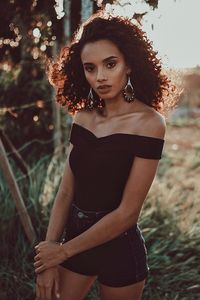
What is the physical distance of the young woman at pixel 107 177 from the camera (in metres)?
2.10

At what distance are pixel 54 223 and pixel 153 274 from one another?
1.93 m

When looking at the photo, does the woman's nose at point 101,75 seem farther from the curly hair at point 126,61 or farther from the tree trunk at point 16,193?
the tree trunk at point 16,193

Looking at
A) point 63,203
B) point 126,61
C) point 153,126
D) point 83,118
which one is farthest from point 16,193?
point 153,126

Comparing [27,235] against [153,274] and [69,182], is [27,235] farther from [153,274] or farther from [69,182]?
[69,182]

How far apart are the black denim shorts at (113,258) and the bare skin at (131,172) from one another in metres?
0.04

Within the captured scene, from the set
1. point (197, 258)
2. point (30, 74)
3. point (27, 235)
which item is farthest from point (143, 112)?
point (30, 74)

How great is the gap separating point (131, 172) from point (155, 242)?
2438 mm

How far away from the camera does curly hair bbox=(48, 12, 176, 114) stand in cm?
230

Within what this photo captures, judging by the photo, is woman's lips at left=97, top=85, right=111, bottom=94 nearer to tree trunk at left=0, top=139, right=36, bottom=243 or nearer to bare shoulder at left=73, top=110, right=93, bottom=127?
bare shoulder at left=73, top=110, right=93, bottom=127

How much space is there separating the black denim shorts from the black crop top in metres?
0.07

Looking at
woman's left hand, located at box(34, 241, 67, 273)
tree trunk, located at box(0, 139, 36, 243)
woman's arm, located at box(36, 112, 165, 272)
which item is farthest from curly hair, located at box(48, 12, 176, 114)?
tree trunk, located at box(0, 139, 36, 243)

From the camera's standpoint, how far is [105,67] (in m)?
2.19

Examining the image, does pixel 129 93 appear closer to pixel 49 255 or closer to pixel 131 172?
pixel 131 172

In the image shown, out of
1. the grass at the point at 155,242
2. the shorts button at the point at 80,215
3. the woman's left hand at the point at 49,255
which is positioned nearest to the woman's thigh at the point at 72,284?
the woman's left hand at the point at 49,255
